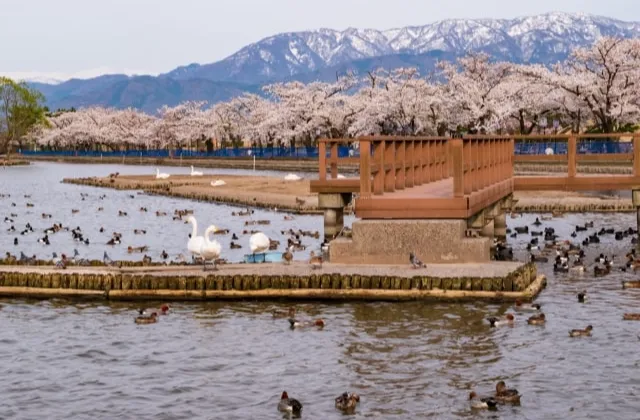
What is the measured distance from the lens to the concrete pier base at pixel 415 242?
2817cm

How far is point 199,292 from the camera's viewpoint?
27.1 meters

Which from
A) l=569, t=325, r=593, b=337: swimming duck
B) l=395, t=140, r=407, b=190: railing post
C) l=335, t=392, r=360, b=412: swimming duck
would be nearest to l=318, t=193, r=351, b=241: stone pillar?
→ l=395, t=140, r=407, b=190: railing post

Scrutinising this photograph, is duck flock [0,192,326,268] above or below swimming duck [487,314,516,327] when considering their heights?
below

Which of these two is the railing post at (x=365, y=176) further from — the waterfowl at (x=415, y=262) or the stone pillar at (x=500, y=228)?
the stone pillar at (x=500, y=228)

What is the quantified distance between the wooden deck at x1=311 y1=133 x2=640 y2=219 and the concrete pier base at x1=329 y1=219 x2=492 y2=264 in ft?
0.77

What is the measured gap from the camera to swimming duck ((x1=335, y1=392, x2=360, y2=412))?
17.8m

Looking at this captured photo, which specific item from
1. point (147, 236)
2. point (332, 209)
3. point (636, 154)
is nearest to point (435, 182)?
point (332, 209)

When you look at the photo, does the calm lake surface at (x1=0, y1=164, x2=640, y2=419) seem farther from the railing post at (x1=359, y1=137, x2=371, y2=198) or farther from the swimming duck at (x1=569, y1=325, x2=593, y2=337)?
the railing post at (x1=359, y1=137, x2=371, y2=198)

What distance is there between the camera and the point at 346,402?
17.8 meters

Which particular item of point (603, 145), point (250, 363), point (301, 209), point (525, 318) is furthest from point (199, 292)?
point (603, 145)

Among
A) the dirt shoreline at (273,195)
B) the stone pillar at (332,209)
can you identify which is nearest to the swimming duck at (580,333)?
the stone pillar at (332,209)

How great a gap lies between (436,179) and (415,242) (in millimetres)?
10247

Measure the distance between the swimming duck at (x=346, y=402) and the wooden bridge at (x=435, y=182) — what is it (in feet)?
34.9

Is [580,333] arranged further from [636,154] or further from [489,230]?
[636,154]
